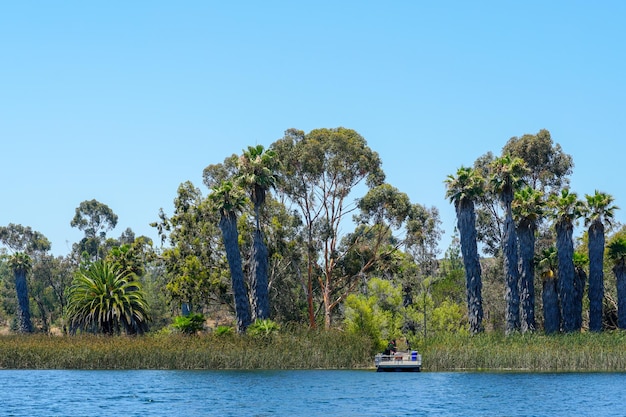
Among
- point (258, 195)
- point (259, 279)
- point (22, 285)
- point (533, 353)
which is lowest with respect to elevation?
point (533, 353)

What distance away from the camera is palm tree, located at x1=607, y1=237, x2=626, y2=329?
76.7 m

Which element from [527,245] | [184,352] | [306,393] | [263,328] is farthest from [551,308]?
[306,393]

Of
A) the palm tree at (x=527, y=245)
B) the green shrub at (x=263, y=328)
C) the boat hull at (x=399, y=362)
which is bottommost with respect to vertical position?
the boat hull at (x=399, y=362)

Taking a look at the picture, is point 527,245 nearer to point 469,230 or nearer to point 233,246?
point 469,230

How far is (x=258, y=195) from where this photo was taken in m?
81.0

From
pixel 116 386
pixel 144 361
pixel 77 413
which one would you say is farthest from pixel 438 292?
pixel 77 413

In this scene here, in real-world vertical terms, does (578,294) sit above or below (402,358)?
above

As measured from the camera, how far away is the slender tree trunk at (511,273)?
78.9 meters

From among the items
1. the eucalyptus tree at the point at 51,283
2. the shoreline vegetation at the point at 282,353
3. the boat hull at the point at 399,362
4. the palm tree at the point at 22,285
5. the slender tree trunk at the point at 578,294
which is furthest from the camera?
the eucalyptus tree at the point at 51,283

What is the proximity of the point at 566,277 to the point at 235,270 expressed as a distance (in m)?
29.2

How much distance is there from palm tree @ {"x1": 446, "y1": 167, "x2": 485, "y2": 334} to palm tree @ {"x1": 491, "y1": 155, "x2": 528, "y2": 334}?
1982 millimetres

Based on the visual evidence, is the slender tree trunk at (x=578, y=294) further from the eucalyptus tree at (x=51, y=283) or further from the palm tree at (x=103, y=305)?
the eucalyptus tree at (x=51, y=283)

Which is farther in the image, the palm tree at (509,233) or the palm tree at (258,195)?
the palm tree at (509,233)

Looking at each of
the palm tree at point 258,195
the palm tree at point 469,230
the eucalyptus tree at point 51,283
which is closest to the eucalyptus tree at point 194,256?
the palm tree at point 258,195
